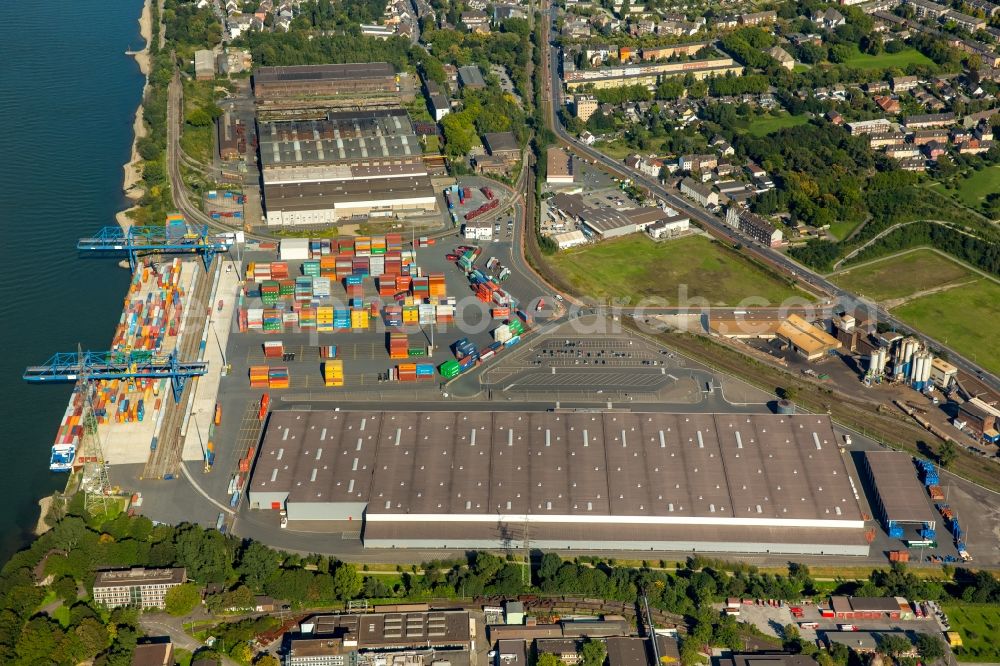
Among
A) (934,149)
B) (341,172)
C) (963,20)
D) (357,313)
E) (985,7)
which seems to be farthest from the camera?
(985,7)

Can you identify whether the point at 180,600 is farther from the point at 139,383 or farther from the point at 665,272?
the point at 665,272

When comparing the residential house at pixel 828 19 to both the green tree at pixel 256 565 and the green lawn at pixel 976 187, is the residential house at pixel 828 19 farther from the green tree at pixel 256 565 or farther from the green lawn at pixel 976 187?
the green tree at pixel 256 565

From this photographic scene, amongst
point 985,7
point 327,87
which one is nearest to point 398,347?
point 327,87

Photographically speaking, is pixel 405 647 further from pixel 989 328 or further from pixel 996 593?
pixel 989 328

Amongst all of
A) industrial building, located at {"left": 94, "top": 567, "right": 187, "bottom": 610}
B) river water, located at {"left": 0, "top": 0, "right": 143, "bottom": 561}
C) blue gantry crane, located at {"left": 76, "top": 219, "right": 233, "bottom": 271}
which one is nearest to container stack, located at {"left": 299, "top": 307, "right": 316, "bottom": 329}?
blue gantry crane, located at {"left": 76, "top": 219, "right": 233, "bottom": 271}

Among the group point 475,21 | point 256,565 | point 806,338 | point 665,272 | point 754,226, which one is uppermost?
point 475,21

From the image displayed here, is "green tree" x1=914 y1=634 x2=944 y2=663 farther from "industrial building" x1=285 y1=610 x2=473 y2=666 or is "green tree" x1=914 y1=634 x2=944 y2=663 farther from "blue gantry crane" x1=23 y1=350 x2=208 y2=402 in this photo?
"blue gantry crane" x1=23 y1=350 x2=208 y2=402

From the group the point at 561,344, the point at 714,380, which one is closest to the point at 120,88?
the point at 561,344
